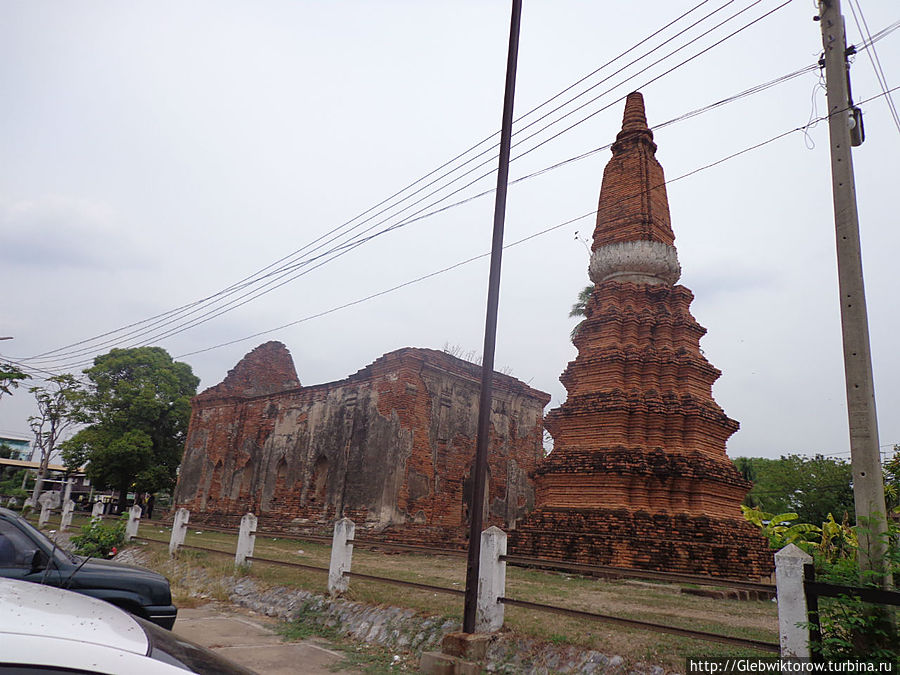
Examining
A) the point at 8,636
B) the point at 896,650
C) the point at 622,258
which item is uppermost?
the point at 622,258

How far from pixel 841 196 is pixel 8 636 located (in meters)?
6.33

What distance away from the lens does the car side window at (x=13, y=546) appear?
520 cm

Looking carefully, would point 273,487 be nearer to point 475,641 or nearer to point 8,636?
point 475,641

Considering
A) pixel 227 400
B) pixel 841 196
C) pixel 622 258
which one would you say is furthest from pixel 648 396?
pixel 227 400

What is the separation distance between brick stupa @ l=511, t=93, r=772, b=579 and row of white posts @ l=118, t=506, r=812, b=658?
183 inches

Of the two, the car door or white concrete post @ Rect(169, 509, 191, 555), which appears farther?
white concrete post @ Rect(169, 509, 191, 555)

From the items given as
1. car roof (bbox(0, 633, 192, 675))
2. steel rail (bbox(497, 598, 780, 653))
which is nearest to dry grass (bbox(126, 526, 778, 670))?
steel rail (bbox(497, 598, 780, 653))

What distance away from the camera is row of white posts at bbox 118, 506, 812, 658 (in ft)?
15.1

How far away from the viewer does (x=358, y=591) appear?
8.58 m

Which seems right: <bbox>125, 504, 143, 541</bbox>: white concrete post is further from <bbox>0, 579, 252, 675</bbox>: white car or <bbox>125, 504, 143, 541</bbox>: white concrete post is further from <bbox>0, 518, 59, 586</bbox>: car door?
→ <bbox>0, 579, 252, 675</bbox>: white car

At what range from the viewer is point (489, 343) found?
279 inches

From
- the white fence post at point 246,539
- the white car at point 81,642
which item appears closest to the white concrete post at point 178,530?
the white fence post at point 246,539

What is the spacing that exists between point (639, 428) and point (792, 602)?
807cm

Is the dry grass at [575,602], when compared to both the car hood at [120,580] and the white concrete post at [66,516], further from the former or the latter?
the white concrete post at [66,516]
